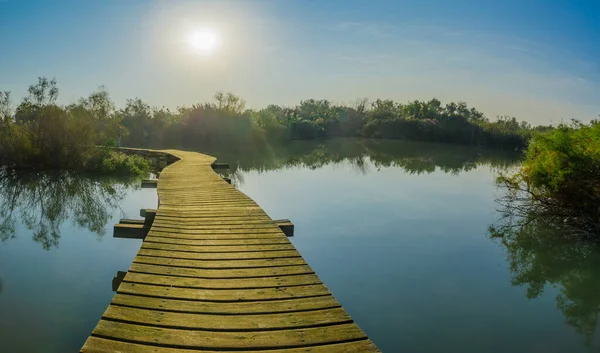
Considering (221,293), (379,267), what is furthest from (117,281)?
(379,267)

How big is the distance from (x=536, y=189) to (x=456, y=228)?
9.44 feet

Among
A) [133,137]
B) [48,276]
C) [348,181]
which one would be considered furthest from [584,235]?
[133,137]

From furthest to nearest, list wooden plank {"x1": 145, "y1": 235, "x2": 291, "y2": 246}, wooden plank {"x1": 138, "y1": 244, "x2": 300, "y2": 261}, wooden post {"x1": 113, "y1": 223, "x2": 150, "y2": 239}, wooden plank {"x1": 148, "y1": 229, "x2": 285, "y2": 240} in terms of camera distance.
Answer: wooden post {"x1": 113, "y1": 223, "x2": 150, "y2": 239}, wooden plank {"x1": 148, "y1": 229, "x2": 285, "y2": 240}, wooden plank {"x1": 145, "y1": 235, "x2": 291, "y2": 246}, wooden plank {"x1": 138, "y1": 244, "x2": 300, "y2": 261}

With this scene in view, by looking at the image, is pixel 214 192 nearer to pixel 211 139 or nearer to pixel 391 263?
pixel 391 263

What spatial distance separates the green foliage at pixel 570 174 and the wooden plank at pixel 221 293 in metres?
7.31

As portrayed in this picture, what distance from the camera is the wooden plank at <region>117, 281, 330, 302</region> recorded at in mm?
3072

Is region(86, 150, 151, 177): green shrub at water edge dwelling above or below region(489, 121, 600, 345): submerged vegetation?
below

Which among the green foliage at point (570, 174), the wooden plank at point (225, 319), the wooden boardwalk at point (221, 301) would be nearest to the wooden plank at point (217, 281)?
the wooden boardwalk at point (221, 301)

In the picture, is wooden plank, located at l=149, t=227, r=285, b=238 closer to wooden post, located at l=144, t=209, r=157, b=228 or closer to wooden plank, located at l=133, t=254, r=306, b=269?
wooden post, located at l=144, t=209, r=157, b=228

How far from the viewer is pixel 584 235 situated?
314 inches

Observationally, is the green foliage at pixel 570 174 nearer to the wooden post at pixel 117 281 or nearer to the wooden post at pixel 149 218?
the wooden post at pixel 149 218

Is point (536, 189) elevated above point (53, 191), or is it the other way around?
point (536, 189)

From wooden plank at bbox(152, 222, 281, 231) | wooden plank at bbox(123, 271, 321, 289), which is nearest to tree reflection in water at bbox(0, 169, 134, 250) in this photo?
wooden plank at bbox(152, 222, 281, 231)

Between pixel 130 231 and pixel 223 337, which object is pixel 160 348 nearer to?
pixel 223 337
